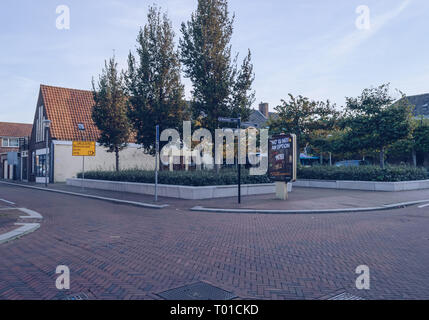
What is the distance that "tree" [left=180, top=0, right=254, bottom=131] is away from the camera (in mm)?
18672

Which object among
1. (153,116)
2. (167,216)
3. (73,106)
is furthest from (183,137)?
(73,106)

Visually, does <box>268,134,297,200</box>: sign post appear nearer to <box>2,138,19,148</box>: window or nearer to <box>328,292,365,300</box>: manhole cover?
<box>328,292,365,300</box>: manhole cover

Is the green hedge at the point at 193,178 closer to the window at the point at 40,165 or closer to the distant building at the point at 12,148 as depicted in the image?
the window at the point at 40,165

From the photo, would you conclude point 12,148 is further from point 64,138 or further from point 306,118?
point 306,118

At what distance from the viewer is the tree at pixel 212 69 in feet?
61.3

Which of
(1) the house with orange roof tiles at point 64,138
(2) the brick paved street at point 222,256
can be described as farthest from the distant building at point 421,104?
(2) the brick paved street at point 222,256

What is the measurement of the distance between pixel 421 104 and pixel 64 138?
48.1 metres

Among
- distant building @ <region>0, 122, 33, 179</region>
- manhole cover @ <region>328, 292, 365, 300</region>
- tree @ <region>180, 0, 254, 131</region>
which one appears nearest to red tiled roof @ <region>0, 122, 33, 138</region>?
distant building @ <region>0, 122, 33, 179</region>

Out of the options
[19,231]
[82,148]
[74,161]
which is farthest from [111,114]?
[19,231]

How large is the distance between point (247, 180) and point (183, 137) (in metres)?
4.61

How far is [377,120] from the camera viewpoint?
75.6 feet

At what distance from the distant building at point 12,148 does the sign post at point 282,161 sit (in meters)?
33.4

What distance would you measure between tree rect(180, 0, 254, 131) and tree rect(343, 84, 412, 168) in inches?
372

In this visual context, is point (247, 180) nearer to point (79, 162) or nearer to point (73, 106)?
point (79, 162)
